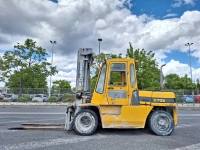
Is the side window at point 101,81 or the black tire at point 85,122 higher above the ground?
the side window at point 101,81

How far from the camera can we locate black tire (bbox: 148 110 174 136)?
262 inches

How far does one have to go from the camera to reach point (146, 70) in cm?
3222

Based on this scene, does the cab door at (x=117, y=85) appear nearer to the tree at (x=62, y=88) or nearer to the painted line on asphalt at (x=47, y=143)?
the painted line on asphalt at (x=47, y=143)

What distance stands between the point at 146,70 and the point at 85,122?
2720cm

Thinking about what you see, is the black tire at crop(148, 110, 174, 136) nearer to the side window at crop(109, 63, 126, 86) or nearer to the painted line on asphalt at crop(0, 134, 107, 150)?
the side window at crop(109, 63, 126, 86)

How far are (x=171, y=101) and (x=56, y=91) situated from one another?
21471mm

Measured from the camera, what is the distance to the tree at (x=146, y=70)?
103 feet

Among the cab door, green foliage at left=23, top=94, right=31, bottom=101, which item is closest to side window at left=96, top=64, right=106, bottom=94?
the cab door

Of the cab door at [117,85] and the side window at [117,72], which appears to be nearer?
the cab door at [117,85]

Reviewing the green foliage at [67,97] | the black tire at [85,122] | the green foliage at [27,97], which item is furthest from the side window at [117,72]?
the green foliage at [27,97]

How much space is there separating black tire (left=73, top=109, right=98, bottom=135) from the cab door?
2.72 ft

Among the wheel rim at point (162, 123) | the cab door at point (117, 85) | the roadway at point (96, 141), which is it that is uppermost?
the cab door at point (117, 85)

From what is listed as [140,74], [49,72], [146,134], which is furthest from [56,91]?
[146,134]

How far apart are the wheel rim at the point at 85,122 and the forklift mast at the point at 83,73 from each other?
3.02ft
